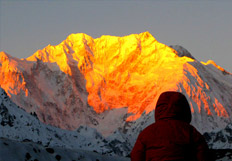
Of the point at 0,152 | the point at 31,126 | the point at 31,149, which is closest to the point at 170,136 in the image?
the point at 0,152

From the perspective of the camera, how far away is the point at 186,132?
11.8 meters

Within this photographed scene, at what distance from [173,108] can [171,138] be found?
2.13ft

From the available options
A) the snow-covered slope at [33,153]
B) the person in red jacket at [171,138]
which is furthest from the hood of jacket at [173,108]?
the snow-covered slope at [33,153]

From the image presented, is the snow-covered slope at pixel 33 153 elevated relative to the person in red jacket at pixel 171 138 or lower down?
elevated

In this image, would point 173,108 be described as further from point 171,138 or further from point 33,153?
point 33,153

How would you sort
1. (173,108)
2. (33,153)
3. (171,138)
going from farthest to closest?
(33,153)
(173,108)
(171,138)

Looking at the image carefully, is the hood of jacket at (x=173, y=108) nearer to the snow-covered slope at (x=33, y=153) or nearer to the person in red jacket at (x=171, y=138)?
the person in red jacket at (x=171, y=138)

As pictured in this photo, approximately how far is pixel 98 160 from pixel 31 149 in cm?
1009

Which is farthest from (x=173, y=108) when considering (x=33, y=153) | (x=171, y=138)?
(x=33, y=153)

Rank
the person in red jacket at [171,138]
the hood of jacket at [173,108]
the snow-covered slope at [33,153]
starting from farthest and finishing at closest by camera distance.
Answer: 1. the snow-covered slope at [33,153]
2. the hood of jacket at [173,108]
3. the person in red jacket at [171,138]

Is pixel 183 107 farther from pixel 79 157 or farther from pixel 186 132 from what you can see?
pixel 79 157

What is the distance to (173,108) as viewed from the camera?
11984 millimetres

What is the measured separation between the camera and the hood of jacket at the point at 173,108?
39.4 feet

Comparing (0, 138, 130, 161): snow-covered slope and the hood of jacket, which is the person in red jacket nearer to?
the hood of jacket
